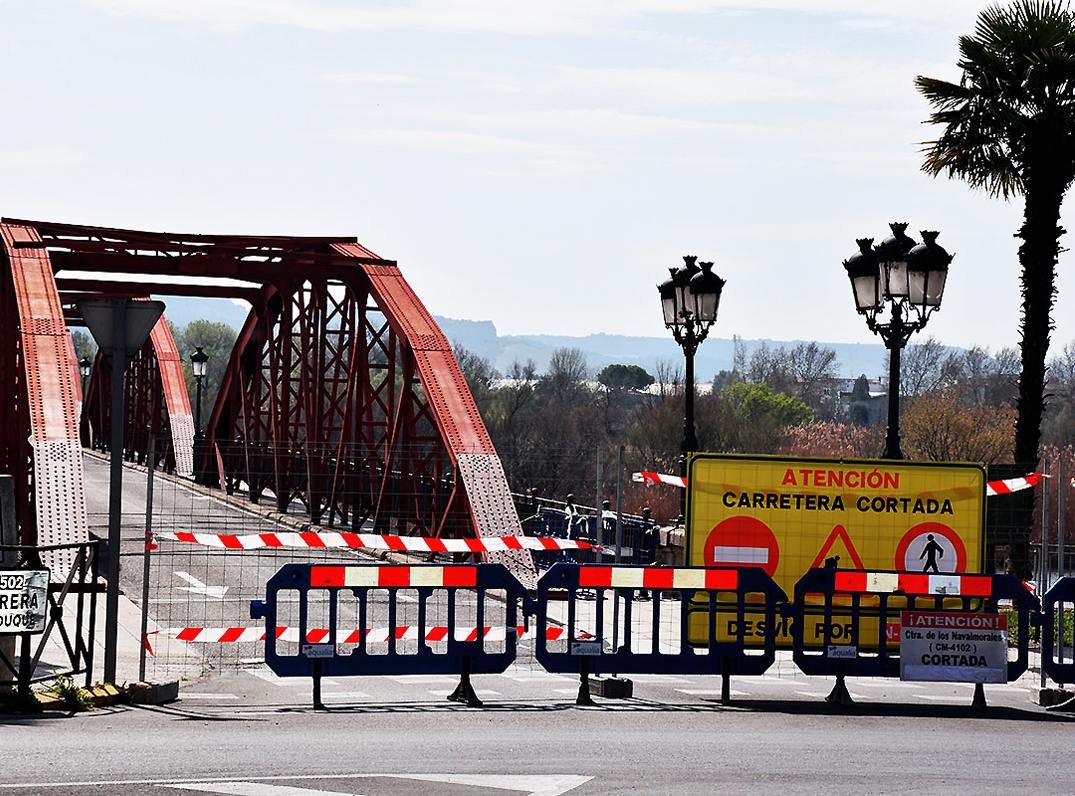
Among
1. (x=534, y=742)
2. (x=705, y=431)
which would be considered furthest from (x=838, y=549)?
(x=705, y=431)

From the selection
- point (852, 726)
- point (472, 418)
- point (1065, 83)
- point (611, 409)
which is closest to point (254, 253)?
point (472, 418)

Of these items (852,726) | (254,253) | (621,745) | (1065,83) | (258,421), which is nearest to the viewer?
(621,745)

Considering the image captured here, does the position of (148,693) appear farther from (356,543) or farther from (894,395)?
(894,395)

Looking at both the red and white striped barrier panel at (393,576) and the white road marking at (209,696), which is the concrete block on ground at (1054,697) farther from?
the white road marking at (209,696)

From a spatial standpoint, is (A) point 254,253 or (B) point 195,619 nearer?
(B) point 195,619

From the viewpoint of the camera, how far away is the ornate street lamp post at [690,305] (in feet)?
61.6

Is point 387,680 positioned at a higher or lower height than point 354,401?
lower

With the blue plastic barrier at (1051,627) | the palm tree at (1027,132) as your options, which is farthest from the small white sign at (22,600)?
the palm tree at (1027,132)

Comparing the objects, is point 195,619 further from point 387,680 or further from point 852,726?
point 852,726

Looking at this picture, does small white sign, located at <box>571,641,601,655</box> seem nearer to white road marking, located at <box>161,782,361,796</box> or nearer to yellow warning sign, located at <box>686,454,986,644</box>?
yellow warning sign, located at <box>686,454,986,644</box>

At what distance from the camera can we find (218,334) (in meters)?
177

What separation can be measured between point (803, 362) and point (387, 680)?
175260mm

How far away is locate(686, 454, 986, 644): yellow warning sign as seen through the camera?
13.0 m

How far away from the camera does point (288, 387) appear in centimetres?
3447
